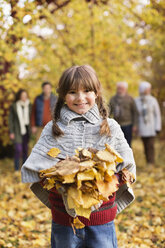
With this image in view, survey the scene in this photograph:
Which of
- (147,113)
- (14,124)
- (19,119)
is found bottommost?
(147,113)

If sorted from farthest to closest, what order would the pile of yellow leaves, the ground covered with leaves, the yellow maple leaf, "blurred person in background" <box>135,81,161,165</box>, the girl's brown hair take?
"blurred person in background" <box>135,81,161,165</box> < the ground covered with leaves < the girl's brown hair < the yellow maple leaf < the pile of yellow leaves

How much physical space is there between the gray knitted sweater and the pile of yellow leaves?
200mm

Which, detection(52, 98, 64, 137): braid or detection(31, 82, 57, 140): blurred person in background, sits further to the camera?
detection(31, 82, 57, 140): blurred person in background

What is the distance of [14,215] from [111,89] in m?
5.62

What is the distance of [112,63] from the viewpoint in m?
8.94

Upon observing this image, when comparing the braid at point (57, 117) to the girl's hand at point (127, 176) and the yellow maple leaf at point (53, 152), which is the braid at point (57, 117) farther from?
the girl's hand at point (127, 176)

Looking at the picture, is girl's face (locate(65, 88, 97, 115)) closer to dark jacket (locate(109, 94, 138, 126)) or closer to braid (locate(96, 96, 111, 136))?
braid (locate(96, 96, 111, 136))

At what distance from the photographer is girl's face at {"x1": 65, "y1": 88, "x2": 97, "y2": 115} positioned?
1.99 m

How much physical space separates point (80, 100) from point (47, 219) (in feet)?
8.08

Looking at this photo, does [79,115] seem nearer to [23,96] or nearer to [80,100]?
[80,100]

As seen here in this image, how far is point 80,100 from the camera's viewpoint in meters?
1.98

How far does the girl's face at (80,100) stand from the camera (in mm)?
1992

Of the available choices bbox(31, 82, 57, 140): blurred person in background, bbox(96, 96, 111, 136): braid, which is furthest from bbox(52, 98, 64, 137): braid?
bbox(31, 82, 57, 140): blurred person in background

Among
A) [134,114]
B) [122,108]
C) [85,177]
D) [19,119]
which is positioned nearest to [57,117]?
[85,177]
